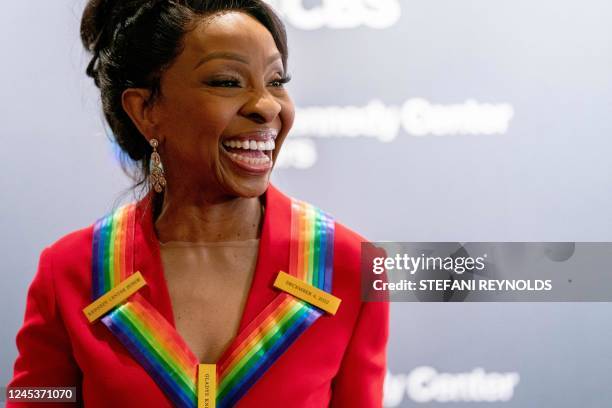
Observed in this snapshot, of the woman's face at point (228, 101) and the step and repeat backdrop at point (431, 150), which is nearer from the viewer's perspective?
the woman's face at point (228, 101)

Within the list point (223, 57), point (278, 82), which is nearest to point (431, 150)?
point (278, 82)

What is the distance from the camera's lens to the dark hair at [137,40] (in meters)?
1.31

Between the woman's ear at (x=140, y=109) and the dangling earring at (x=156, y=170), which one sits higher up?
the woman's ear at (x=140, y=109)

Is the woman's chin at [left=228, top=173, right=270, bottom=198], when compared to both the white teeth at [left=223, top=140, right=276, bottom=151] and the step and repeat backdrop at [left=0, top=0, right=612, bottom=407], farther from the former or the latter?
the step and repeat backdrop at [left=0, top=0, right=612, bottom=407]

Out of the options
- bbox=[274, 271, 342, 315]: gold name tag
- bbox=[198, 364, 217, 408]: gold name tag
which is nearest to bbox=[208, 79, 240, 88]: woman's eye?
bbox=[274, 271, 342, 315]: gold name tag

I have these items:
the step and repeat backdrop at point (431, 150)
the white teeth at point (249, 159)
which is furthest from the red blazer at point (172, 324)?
the step and repeat backdrop at point (431, 150)

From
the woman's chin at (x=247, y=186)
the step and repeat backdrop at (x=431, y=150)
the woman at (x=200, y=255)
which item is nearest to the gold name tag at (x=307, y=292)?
the woman at (x=200, y=255)

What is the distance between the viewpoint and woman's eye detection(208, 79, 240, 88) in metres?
1.30

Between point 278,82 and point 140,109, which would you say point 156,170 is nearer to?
point 140,109

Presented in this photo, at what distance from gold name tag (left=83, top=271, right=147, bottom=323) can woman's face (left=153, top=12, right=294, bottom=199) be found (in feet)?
0.64

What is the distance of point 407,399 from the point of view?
1.77 m

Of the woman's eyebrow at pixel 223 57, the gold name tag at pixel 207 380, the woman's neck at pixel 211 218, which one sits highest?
the woman's eyebrow at pixel 223 57

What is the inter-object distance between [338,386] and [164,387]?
0.27 meters

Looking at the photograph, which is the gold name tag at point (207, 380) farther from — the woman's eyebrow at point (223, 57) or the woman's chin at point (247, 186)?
the woman's eyebrow at point (223, 57)
